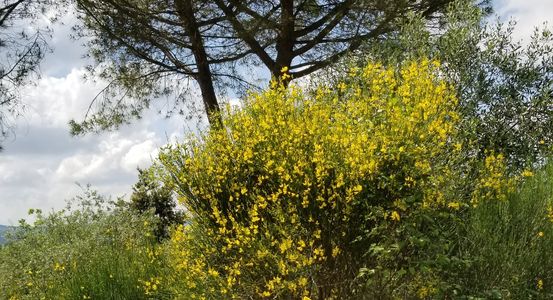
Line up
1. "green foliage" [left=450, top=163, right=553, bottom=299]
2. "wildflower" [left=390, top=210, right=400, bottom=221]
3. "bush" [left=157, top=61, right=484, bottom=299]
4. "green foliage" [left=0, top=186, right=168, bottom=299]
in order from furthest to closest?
"green foliage" [left=0, top=186, right=168, bottom=299] → "green foliage" [left=450, top=163, right=553, bottom=299] → "bush" [left=157, top=61, right=484, bottom=299] → "wildflower" [left=390, top=210, right=400, bottom=221]

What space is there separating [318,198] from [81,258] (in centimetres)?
361

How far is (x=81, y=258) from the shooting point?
652 cm

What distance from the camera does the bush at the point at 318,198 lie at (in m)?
3.98

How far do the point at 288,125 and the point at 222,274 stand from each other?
1191 mm

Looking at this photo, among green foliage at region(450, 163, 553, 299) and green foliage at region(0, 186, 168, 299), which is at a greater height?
green foliage at region(0, 186, 168, 299)

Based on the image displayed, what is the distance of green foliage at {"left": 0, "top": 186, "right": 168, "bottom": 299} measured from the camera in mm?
5734

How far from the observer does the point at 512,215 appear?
4.74 metres

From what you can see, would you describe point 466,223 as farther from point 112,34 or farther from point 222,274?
point 112,34

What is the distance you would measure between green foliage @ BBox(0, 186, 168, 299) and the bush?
88cm

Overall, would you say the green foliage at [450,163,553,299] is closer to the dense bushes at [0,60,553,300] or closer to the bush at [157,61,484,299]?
the dense bushes at [0,60,553,300]

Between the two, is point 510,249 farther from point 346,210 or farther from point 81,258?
point 81,258

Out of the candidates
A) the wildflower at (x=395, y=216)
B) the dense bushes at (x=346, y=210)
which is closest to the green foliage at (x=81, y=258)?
the dense bushes at (x=346, y=210)

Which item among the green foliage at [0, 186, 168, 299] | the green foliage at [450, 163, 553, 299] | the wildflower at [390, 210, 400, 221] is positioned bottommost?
the green foliage at [450, 163, 553, 299]

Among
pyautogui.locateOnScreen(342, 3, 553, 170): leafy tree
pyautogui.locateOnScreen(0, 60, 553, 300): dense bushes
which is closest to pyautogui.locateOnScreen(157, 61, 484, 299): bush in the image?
pyautogui.locateOnScreen(0, 60, 553, 300): dense bushes
